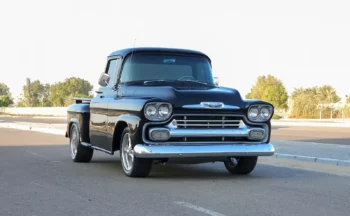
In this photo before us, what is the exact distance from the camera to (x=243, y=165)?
10648mm

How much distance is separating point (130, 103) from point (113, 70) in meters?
1.91

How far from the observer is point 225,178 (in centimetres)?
1021

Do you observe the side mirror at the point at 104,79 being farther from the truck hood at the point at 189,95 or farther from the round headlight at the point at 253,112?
the round headlight at the point at 253,112

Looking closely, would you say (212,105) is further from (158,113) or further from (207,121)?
(158,113)

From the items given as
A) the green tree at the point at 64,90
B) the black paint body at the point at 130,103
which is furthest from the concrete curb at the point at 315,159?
the green tree at the point at 64,90

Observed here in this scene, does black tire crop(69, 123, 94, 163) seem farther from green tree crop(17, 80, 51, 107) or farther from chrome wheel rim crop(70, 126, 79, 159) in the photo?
green tree crop(17, 80, 51, 107)

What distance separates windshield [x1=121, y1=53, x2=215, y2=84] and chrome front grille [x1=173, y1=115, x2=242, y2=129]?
5.02 feet

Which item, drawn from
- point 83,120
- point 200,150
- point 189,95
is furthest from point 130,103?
point 83,120

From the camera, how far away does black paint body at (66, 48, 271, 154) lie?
9599 mm

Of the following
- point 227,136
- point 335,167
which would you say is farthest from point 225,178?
point 335,167

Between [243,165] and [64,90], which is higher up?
[64,90]

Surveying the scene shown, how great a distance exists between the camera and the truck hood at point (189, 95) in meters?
9.60

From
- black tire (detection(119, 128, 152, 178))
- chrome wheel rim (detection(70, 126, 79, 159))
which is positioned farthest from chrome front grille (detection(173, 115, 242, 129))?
chrome wheel rim (detection(70, 126, 79, 159))

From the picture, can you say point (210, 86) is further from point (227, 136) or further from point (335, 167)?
point (335, 167)
